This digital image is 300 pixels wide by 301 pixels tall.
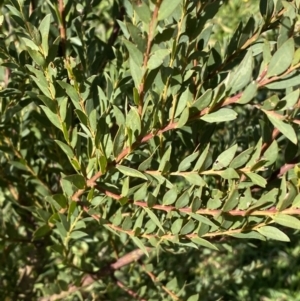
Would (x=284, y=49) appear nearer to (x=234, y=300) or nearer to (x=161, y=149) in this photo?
(x=161, y=149)

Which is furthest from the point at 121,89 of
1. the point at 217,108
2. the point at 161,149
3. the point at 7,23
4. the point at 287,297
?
the point at 287,297

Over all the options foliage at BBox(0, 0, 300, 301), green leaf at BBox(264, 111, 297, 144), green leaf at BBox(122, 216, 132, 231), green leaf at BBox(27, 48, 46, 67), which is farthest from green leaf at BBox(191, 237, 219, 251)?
green leaf at BBox(27, 48, 46, 67)

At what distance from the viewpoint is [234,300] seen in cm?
176

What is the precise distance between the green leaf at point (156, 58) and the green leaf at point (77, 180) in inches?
9.2

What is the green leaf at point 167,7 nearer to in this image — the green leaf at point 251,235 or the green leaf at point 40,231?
the green leaf at point 251,235

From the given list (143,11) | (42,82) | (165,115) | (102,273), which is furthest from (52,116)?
(102,273)

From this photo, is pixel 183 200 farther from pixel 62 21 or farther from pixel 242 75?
pixel 62 21

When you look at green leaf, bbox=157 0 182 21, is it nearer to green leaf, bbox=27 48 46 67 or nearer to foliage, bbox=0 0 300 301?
foliage, bbox=0 0 300 301

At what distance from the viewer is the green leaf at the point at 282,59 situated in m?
0.60

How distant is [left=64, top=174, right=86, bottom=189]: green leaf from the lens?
751 millimetres

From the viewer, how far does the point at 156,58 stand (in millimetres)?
585

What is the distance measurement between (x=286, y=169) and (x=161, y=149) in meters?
0.22

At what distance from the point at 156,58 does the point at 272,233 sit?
0.31 m

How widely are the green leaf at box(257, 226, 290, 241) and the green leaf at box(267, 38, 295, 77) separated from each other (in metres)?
0.23
